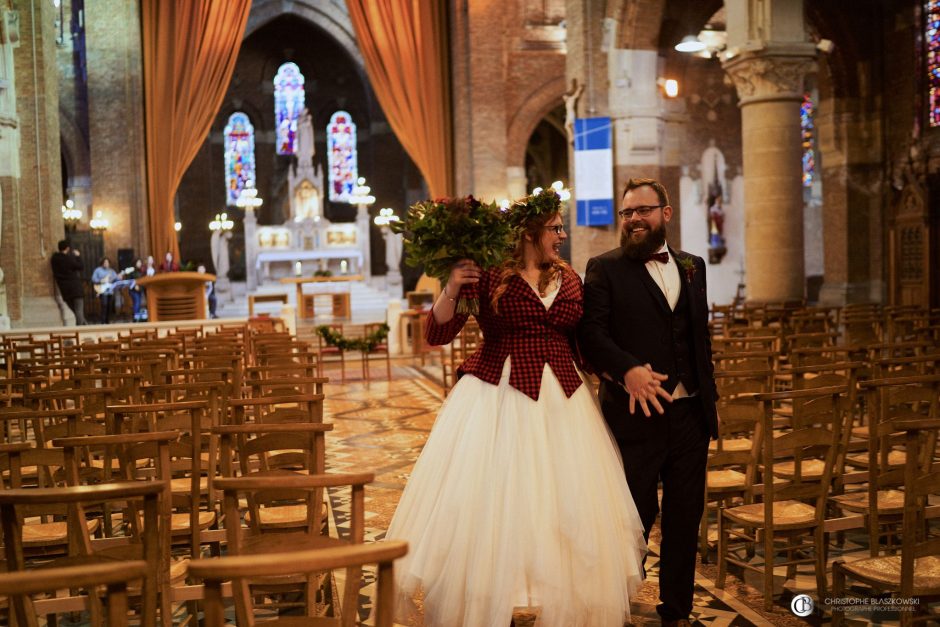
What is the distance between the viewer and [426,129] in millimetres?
20781

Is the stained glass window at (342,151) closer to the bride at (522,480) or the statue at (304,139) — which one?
the statue at (304,139)

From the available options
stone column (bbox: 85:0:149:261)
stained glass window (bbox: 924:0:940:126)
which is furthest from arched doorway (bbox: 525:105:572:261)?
stained glass window (bbox: 924:0:940:126)

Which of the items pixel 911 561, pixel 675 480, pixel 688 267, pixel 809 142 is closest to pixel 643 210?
pixel 688 267

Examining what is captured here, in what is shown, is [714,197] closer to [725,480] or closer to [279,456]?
[725,480]

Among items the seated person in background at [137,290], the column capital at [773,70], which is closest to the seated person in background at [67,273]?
the seated person in background at [137,290]

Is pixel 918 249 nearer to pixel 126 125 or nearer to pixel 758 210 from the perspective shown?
pixel 758 210

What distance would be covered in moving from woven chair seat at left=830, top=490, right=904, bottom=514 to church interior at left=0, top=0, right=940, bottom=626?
0.10ft

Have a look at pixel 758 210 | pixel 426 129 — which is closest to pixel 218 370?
pixel 758 210

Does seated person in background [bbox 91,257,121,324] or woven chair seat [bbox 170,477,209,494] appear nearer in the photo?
woven chair seat [bbox 170,477,209,494]

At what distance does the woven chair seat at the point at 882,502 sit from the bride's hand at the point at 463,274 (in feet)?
6.42

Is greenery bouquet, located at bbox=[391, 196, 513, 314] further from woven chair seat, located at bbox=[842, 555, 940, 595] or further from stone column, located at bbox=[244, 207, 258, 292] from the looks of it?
stone column, located at bbox=[244, 207, 258, 292]

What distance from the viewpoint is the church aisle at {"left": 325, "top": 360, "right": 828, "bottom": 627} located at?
3.79 meters

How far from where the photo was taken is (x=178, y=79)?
19625mm

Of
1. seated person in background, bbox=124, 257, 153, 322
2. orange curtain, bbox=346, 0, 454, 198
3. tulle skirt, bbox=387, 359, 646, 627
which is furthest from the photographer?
orange curtain, bbox=346, 0, 454, 198
